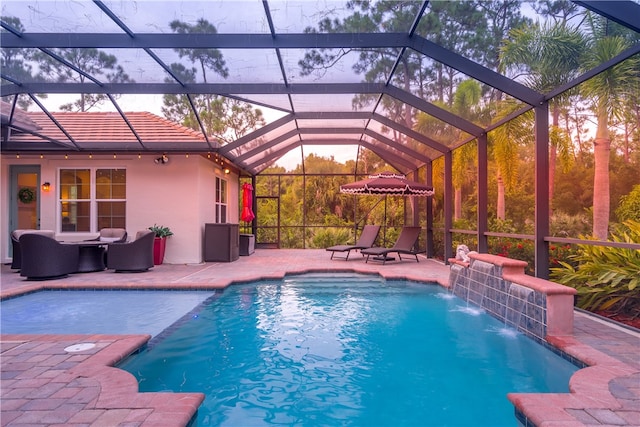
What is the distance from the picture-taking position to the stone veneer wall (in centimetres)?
409

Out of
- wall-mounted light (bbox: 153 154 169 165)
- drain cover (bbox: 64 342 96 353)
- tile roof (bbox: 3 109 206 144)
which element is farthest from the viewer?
wall-mounted light (bbox: 153 154 169 165)

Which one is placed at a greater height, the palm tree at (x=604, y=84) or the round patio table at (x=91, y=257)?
the palm tree at (x=604, y=84)

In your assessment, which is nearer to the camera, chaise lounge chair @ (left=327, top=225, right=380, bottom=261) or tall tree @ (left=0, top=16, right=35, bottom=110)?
tall tree @ (left=0, top=16, right=35, bottom=110)

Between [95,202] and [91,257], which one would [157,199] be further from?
[91,257]

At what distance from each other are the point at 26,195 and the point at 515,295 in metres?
11.2

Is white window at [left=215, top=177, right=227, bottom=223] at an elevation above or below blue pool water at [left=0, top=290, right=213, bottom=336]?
above

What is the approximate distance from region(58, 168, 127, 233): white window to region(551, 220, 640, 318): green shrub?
9.63 meters

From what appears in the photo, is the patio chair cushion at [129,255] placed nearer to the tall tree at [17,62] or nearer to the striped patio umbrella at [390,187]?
the tall tree at [17,62]

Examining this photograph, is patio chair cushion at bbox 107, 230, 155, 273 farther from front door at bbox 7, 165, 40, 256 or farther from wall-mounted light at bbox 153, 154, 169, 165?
front door at bbox 7, 165, 40, 256

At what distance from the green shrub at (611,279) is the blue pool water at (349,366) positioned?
50.2 inches

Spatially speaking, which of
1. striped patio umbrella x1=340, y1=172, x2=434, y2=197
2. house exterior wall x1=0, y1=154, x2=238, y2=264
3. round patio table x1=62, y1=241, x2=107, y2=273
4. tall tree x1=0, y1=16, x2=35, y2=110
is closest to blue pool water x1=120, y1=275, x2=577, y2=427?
round patio table x1=62, y1=241, x2=107, y2=273

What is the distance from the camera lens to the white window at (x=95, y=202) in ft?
33.7

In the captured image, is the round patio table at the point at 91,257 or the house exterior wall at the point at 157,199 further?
the house exterior wall at the point at 157,199

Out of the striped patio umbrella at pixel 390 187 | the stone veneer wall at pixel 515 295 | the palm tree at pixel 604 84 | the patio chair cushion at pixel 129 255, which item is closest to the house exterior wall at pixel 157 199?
the patio chair cushion at pixel 129 255
